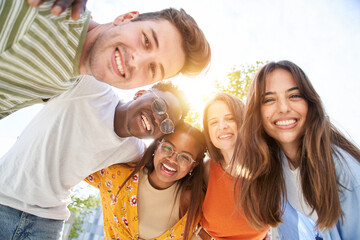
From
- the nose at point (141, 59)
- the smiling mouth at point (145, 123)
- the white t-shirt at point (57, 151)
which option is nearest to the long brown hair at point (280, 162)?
the smiling mouth at point (145, 123)

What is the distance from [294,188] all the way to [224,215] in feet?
2.90

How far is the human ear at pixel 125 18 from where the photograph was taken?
1741 millimetres

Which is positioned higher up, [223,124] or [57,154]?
[223,124]

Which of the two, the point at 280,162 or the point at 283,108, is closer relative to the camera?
the point at 283,108

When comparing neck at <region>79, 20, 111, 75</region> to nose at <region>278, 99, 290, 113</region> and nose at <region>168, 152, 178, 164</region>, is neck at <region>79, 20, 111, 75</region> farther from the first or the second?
nose at <region>278, 99, 290, 113</region>

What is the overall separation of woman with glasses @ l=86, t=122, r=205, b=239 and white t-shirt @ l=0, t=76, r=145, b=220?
1.51 ft

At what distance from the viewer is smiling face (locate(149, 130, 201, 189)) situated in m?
2.90

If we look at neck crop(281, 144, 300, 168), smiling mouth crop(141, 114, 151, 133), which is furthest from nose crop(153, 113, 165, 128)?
neck crop(281, 144, 300, 168)

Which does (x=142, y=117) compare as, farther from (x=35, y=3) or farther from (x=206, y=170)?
(x=35, y=3)

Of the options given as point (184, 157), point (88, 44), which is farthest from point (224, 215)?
point (88, 44)

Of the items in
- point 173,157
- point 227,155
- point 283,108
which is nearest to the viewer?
point 283,108

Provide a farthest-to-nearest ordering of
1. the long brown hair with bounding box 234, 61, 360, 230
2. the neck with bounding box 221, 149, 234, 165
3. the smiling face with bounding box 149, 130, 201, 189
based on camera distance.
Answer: the neck with bounding box 221, 149, 234, 165
the smiling face with bounding box 149, 130, 201, 189
the long brown hair with bounding box 234, 61, 360, 230

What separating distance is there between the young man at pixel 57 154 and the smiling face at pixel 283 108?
1487 millimetres

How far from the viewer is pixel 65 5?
3.79 feet
